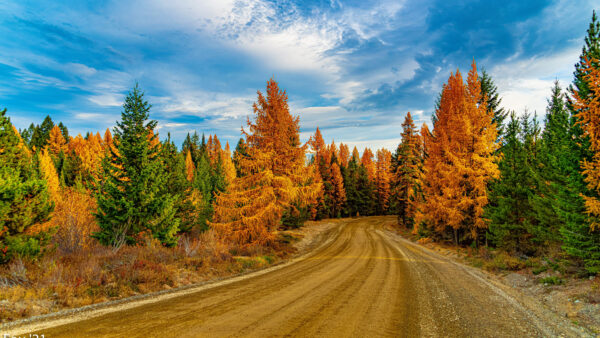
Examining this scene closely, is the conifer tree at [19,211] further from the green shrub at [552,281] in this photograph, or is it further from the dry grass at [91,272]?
the green shrub at [552,281]

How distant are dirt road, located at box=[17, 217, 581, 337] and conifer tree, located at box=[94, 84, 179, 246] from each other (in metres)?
6.92

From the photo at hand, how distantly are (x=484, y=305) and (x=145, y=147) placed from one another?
1682 cm

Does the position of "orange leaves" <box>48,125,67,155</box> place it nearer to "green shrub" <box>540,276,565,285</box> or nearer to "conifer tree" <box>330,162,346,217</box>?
"conifer tree" <box>330,162,346,217</box>

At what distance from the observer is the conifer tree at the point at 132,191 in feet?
45.8

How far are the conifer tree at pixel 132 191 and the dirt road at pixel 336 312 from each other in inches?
272

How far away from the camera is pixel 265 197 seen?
62.0 ft

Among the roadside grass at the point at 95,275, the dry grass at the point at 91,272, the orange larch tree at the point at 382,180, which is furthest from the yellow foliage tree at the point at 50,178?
the orange larch tree at the point at 382,180

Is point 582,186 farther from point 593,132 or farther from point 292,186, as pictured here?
point 292,186

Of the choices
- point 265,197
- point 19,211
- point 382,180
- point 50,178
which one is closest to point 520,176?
point 265,197

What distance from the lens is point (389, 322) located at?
662 centimetres

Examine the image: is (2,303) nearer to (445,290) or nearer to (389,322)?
(389,322)

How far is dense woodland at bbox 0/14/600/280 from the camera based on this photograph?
9.52 m

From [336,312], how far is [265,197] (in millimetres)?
12272

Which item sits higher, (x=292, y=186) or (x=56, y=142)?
(x=56, y=142)
